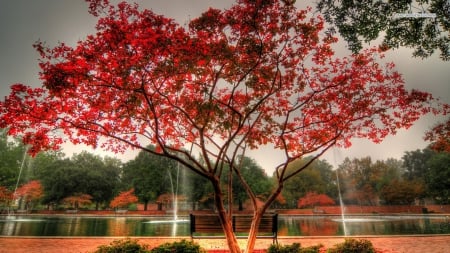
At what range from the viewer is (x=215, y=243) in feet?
33.6

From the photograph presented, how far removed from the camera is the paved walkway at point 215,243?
28.7 feet

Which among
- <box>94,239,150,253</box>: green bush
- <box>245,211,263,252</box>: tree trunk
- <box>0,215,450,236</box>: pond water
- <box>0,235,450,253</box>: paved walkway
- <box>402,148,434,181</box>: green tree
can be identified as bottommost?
<box>0,215,450,236</box>: pond water

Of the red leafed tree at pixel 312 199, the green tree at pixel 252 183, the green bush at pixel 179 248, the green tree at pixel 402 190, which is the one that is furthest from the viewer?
the red leafed tree at pixel 312 199

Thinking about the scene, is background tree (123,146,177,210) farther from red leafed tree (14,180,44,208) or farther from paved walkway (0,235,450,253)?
paved walkway (0,235,450,253)

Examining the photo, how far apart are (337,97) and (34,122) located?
8.73m

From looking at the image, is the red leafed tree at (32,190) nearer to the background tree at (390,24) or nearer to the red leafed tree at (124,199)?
the red leafed tree at (124,199)

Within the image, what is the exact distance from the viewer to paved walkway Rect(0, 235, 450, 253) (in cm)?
873

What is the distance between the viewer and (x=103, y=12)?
7.01 metres

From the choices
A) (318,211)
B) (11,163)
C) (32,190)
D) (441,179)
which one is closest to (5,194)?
(32,190)

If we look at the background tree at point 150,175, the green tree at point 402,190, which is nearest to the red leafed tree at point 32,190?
the background tree at point 150,175

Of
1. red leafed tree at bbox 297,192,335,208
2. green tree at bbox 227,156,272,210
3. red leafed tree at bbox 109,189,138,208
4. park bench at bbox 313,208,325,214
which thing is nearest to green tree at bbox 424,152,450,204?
red leafed tree at bbox 297,192,335,208

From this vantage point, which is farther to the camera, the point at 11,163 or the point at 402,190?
the point at 11,163

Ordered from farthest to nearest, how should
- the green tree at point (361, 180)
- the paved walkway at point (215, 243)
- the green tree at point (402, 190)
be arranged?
the green tree at point (361, 180), the green tree at point (402, 190), the paved walkway at point (215, 243)

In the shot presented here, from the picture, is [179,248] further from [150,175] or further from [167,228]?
[150,175]
